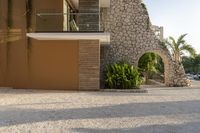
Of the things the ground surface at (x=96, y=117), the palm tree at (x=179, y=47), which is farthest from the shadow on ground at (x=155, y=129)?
the palm tree at (x=179, y=47)

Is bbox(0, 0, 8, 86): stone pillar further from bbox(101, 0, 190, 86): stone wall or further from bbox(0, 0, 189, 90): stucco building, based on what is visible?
bbox(101, 0, 190, 86): stone wall

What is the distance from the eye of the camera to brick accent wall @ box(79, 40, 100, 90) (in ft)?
58.5

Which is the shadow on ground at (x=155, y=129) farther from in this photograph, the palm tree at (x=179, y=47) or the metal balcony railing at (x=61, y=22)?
the palm tree at (x=179, y=47)

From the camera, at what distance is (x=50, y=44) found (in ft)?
59.2

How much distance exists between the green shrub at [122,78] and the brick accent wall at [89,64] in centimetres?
135

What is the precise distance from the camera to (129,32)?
78.8 feet

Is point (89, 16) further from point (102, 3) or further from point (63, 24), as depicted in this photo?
point (102, 3)

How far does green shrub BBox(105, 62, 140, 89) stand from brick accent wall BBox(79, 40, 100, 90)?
135cm

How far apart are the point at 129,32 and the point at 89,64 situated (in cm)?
701

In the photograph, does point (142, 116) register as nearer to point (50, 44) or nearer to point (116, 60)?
point (50, 44)

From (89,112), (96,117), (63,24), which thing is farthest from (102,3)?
(96,117)

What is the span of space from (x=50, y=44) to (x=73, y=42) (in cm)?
122

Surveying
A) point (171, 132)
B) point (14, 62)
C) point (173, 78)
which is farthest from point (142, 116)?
point (173, 78)

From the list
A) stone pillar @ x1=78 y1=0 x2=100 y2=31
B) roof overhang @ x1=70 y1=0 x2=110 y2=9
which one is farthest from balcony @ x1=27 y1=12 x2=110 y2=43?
roof overhang @ x1=70 y1=0 x2=110 y2=9
